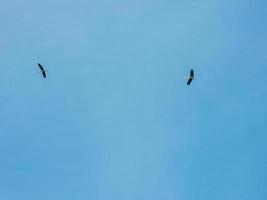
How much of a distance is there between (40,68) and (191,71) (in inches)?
1259

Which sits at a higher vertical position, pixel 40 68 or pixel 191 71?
pixel 191 71

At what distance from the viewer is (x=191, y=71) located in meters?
74.6

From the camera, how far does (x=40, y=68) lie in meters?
75.6
